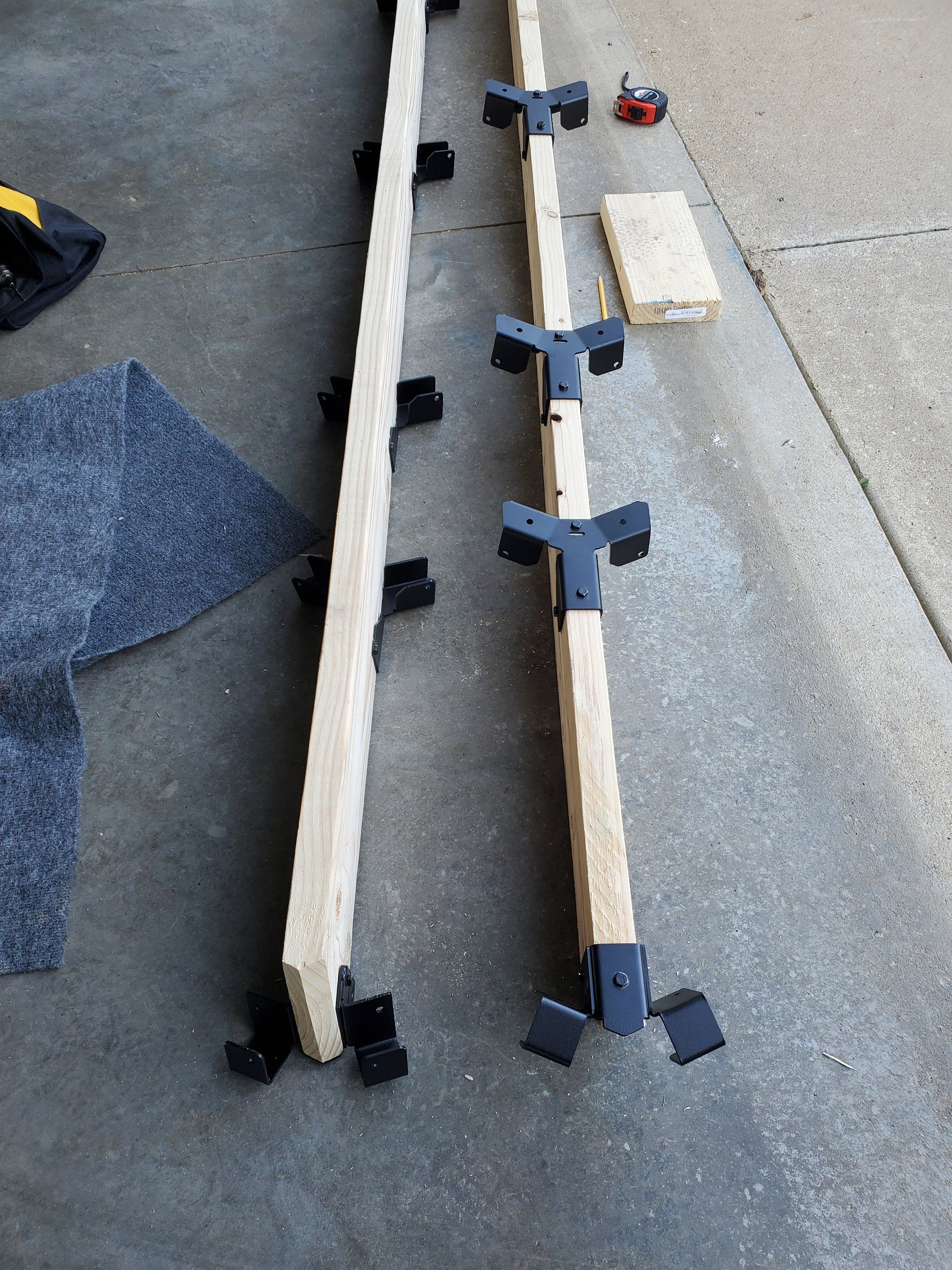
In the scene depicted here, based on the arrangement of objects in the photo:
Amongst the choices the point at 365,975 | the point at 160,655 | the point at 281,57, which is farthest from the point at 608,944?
the point at 281,57

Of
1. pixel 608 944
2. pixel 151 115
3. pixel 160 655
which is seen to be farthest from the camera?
pixel 151 115

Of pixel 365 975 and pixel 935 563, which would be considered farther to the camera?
pixel 935 563

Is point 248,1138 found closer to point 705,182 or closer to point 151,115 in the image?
point 705,182

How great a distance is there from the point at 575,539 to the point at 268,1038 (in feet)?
3.07

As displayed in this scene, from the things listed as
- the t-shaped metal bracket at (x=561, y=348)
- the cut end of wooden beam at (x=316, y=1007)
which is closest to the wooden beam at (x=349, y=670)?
the cut end of wooden beam at (x=316, y=1007)

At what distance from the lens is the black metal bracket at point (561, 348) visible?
5.95ft

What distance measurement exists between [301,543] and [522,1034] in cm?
112

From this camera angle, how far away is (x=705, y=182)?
2.78 meters

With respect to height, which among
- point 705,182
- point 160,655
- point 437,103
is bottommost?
point 160,655

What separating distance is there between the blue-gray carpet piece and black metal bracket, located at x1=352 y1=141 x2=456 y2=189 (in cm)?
102

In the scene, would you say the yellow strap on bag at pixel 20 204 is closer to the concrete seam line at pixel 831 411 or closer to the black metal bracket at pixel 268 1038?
the concrete seam line at pixel 831 411

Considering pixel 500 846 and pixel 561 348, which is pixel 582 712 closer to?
pixel 500 846

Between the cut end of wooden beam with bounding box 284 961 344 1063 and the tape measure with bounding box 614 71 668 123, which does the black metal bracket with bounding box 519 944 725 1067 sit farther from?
the tape measure with bounding box 614 71 668 123

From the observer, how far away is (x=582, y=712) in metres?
1.38
